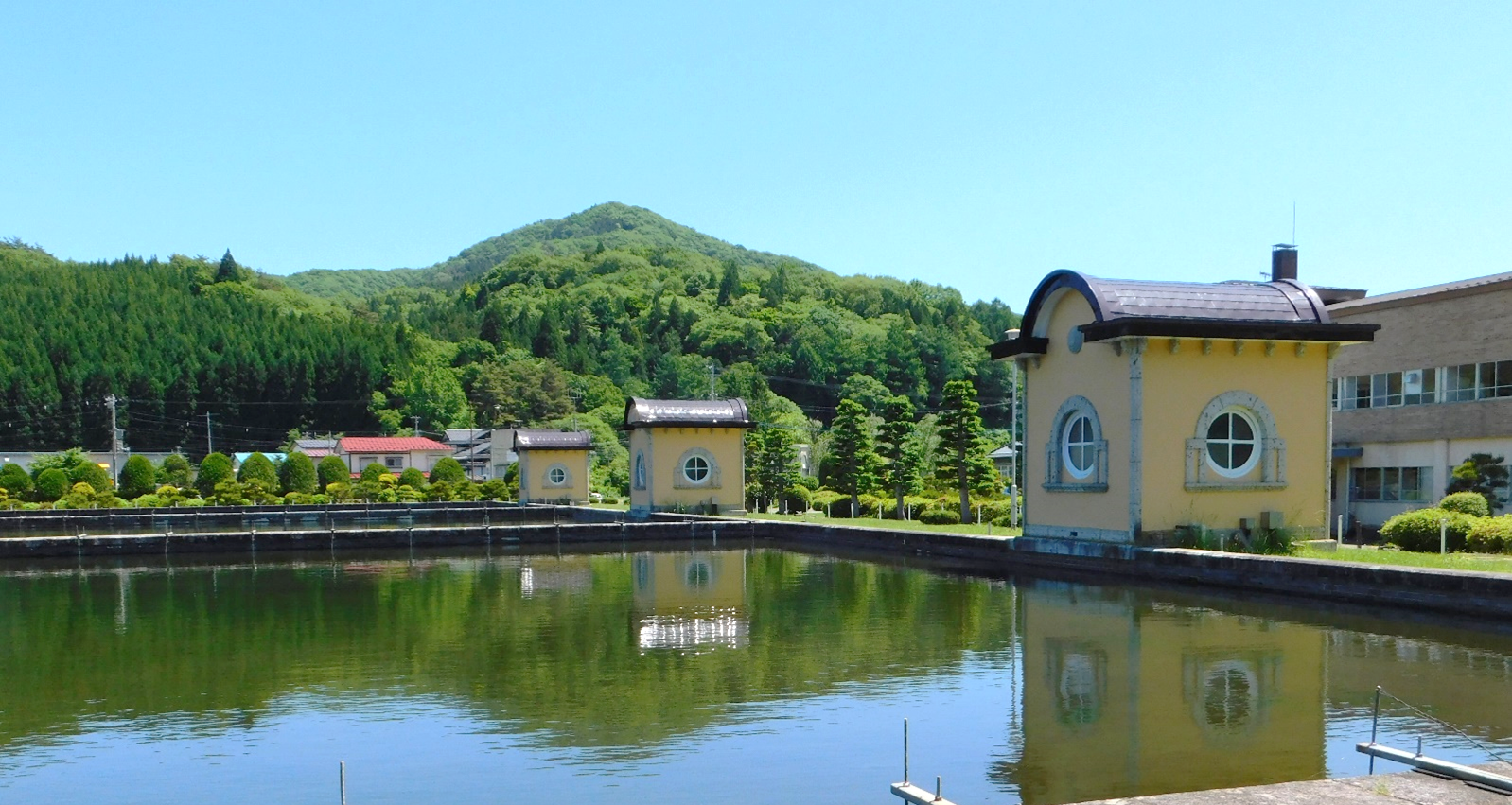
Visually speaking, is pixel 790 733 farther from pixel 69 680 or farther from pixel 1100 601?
pixel 1100 601

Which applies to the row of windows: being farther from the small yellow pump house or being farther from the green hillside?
the green hillside

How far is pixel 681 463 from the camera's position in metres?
35.8

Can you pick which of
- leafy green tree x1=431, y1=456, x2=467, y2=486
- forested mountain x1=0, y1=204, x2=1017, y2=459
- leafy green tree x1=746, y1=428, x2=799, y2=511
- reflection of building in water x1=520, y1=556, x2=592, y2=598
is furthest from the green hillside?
Answer: reflection of building in water x1=520, y1=556, x2=592, y2=598

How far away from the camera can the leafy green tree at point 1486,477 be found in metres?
24.1

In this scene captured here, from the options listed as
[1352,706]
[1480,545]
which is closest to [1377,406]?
[1480,545]

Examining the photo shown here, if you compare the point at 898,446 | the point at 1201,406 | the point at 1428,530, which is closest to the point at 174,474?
the point at 898,446

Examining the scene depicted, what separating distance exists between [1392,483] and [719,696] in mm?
23125

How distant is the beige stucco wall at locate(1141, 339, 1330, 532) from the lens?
18328 mm

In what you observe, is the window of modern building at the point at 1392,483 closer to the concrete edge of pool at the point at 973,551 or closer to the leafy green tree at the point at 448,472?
the concrete edge of pool at the point at 973,551

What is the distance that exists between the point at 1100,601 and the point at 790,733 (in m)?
8.29

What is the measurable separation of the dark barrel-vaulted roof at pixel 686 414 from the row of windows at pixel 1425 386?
15.5 metres

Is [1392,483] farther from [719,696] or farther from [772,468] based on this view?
[719,696]

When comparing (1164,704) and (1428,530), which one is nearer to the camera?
(1164,704)

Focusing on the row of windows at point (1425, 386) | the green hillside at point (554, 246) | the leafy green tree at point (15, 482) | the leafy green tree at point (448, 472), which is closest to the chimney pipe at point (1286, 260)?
the row of windows at point (1425, 386)
